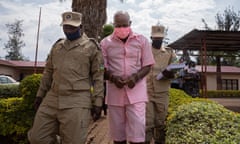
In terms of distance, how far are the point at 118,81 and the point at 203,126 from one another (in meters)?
0.97

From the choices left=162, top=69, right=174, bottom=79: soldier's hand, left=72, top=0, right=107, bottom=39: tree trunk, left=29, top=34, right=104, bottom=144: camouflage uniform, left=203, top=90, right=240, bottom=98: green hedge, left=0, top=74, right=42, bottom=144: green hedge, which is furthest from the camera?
left=203, top=90, right=240, bottom=98: green hedge

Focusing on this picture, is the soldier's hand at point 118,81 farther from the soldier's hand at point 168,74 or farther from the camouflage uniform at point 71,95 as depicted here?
the soldier's hand at point 168,74

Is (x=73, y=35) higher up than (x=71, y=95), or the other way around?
(x=73, y=35)

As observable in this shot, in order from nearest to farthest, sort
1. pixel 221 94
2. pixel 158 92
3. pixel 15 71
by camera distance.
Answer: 1. pixel 158 92
2. pixel 221 94
3. pixel 15 71

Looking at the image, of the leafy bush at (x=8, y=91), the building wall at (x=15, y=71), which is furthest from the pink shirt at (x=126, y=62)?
the building wall at (x=15, y=71)

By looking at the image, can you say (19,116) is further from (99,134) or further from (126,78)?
(126,78)

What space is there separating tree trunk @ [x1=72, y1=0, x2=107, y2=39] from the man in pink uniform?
377 cm

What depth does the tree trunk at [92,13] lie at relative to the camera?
705 cm

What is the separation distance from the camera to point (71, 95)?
3.14 m

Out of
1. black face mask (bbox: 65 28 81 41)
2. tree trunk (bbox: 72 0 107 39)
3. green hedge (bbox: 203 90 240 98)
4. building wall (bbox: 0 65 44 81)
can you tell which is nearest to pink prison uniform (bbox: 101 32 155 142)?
black face mask (bbox: 65 28 81 41)

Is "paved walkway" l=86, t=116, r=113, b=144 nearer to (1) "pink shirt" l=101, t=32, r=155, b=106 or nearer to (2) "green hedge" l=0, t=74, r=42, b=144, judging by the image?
(2) "green hedge" l=0, t=74, r=42, b=144

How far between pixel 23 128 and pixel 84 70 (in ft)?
7.50

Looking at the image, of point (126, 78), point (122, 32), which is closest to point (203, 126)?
point (126, 78)

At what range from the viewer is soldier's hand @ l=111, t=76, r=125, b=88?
129 inches
